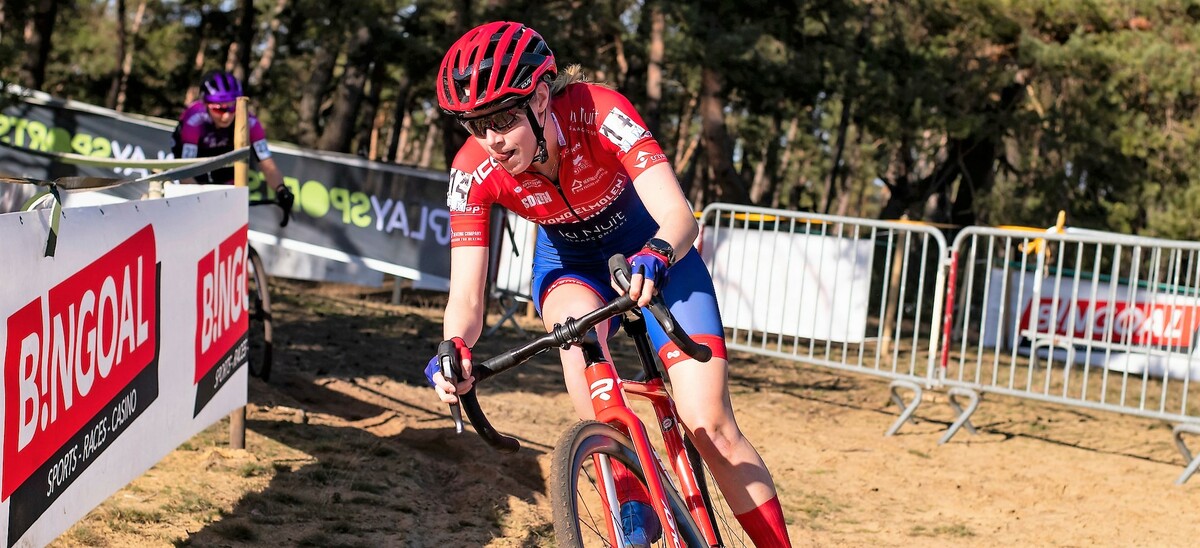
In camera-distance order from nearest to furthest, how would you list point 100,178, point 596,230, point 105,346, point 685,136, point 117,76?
1. point 596,230
2. point 105,346
3. point 100,178
4. point 117,76
5. point 685,136

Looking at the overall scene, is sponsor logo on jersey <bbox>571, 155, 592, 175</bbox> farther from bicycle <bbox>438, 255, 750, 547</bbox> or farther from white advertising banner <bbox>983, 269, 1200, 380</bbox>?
white advertising banner <bbox>983, 269, 1200, 380</bbox>

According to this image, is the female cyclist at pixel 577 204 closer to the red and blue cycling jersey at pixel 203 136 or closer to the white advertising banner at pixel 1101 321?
the red and blue cycling jersey at pixel 203 136

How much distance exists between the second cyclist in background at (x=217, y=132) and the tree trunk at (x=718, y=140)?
Result: 1477 cm

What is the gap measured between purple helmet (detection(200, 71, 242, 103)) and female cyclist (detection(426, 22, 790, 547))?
4551mm

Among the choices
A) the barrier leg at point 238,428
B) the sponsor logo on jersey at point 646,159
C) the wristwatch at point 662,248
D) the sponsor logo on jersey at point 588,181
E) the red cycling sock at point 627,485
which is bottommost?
the barrier leg at point 238,428

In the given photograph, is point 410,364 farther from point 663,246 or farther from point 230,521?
point 663,246

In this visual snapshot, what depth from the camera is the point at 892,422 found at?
31.8ft

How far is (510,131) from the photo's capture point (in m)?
3.32

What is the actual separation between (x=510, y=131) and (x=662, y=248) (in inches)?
24.1

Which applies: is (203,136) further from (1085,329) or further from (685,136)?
(685,136)

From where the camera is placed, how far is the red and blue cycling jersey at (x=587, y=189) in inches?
142

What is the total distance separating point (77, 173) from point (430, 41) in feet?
37.3

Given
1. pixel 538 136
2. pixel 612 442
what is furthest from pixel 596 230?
pixel 612 442

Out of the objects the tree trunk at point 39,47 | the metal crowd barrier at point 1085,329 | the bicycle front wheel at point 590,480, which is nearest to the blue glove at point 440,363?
the bicycle front wheel at point 590,480
